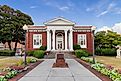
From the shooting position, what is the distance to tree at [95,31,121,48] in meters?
46.7

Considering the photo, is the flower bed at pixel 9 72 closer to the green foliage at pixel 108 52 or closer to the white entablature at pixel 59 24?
the white entablature at pixel 59 24

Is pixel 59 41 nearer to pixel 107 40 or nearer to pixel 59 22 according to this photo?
pixel 59 22

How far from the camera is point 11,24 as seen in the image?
47.4m

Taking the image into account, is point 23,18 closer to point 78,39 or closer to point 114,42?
point 78,39

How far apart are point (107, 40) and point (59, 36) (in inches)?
434

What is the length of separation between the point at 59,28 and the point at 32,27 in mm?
5570

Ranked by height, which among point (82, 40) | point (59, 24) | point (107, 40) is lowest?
point (82, 40)

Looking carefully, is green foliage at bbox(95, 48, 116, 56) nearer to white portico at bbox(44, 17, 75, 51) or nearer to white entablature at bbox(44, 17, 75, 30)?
white portico at bbox(44, 17, 75, 51)

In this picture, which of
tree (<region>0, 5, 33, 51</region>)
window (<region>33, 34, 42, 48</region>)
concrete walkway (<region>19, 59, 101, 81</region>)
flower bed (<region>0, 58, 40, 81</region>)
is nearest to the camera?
flower bed (<region>0, 58, 40, 81</region>)

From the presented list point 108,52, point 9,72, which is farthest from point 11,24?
point 9,72

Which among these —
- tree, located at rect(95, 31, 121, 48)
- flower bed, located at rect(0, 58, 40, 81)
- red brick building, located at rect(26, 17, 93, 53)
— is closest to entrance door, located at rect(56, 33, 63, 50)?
red brick building, located at rect(26, 17, 93, 53)

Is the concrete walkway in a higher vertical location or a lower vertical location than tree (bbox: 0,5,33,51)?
lower

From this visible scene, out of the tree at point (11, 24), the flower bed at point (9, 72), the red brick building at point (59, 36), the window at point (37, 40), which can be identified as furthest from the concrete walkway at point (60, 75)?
the tree at point (11, 24)

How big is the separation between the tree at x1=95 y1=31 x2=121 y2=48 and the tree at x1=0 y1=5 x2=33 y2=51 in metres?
17.5
